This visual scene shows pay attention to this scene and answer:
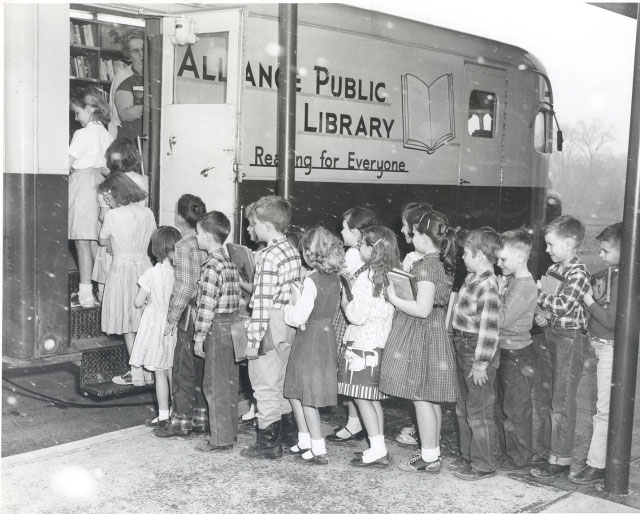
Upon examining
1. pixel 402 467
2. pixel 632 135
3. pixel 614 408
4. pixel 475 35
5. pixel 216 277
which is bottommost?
pixel 402 467

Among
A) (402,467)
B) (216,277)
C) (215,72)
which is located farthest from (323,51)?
(402,467)

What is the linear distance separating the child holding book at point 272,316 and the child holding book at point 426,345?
65 centimetres

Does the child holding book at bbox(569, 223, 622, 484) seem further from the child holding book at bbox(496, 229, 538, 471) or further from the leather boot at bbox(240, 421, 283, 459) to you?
the leather boot at bbox(240, 421, 283, 459)

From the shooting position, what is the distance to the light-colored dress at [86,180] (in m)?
6.71

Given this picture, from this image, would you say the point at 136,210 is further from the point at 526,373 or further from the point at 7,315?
the point at 526,373

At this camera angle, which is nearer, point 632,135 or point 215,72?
point 632,135

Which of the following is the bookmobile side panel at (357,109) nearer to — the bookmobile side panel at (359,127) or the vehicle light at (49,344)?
the bookmobile side panel at (359,127)

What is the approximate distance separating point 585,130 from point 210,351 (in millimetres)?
28235

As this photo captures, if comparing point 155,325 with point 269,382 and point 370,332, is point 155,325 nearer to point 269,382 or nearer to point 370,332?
point 269,382

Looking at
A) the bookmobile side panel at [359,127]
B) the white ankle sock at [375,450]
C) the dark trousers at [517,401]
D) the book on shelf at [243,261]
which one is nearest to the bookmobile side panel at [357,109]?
the bookmobile side panel at [359,127]

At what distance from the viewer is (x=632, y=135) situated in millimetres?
4305

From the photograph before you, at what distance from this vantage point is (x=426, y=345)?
4707 mm

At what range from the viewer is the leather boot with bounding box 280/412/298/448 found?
5.24 m

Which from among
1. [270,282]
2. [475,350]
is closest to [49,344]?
[270,282]
